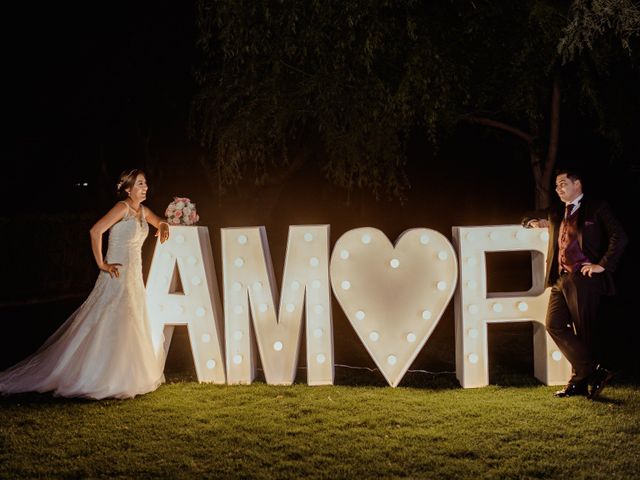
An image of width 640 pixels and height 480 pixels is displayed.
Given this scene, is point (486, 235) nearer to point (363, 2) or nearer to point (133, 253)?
point (363, 2)

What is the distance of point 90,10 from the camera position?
55.2 ft

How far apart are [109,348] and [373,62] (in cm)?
519

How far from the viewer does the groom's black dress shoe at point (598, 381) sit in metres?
6.16

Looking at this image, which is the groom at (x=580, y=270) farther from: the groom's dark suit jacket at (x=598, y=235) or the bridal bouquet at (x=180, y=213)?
the bridal bouquet at (x=180, y=213)

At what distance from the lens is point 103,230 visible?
6.72 m

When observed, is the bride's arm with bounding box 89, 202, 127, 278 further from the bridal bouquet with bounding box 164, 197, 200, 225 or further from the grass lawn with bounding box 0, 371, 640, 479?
the grass lawn with bounding box 0, 371, 640, 479

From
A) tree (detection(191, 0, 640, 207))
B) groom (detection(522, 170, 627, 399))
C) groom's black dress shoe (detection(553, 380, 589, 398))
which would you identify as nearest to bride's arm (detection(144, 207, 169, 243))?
tree (detection(191, 0, 640, 207))

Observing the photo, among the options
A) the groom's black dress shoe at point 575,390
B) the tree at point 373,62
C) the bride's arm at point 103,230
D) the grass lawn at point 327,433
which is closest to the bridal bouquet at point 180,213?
the bride's arm at point 103,230

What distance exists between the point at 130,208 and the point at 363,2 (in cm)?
369

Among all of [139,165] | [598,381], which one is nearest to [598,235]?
[598,381]

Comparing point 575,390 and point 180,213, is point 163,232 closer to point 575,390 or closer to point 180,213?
point 180,213

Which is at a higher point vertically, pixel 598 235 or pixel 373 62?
pixel 373 62

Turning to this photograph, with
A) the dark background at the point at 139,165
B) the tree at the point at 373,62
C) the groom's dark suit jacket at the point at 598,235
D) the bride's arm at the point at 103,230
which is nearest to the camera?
the groom's dark suit jacket at the point at 598,235

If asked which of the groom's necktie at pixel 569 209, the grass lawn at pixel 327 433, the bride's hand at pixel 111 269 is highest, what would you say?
the groom's necktie at pixel 569 209
